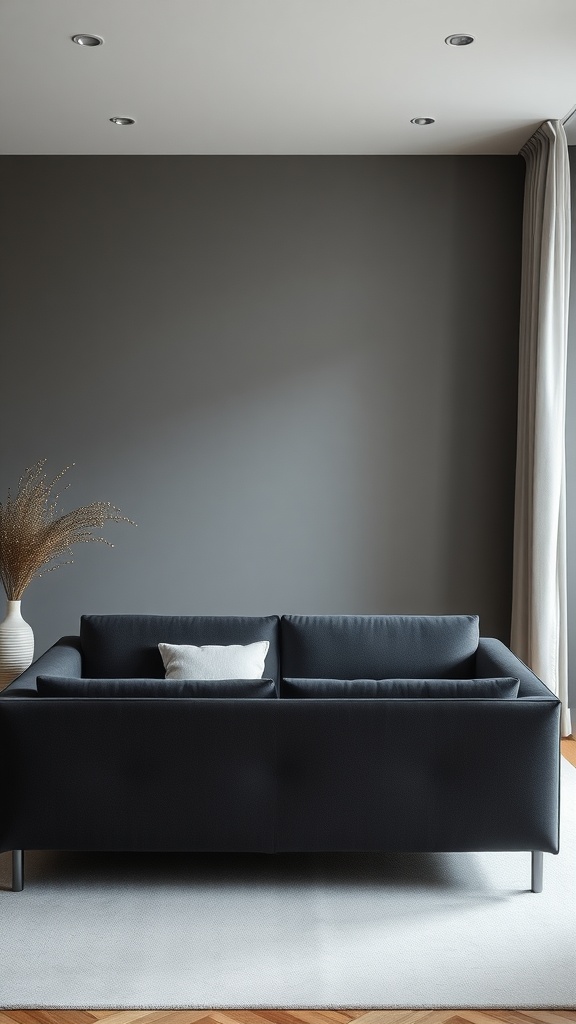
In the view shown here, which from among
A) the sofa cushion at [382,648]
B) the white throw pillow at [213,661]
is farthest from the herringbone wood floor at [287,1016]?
the sofa cushion at [382,648]

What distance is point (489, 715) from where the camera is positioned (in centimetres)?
301

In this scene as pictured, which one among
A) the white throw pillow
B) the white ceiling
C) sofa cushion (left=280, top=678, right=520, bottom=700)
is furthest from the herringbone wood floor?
the white ceiling

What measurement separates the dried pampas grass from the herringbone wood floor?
267 centimetres

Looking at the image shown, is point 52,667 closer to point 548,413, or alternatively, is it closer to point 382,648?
point 382,648

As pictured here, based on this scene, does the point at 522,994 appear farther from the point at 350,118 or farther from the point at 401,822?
the point at 350,118

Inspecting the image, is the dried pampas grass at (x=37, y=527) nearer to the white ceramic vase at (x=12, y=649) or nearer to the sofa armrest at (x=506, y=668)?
the white ceramic vase at (x=12, y=649)

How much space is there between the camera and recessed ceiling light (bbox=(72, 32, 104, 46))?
3.86m

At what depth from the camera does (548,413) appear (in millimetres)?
4902

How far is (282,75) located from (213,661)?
248 cm

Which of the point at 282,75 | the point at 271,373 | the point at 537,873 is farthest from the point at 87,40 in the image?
the point at 537,873

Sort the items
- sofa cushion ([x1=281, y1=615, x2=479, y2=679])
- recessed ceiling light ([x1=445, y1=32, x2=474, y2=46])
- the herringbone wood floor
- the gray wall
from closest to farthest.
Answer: the herringbone wood floor
recessed ceiling light ([x1=445, y1=32, x2=474, y2=46])
sofa cushion ([x1=281, y1=615, x2=479, y2=679])
the gray wall

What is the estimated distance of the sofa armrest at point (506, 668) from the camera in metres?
3.22

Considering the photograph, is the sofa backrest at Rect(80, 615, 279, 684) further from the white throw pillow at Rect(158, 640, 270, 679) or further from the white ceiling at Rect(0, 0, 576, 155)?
the white ceiling at Rect(0, 0, 576, 155)

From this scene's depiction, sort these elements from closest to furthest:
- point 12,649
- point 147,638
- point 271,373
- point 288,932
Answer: point 288,932
point 147,638
point 12,649
point 271,373
